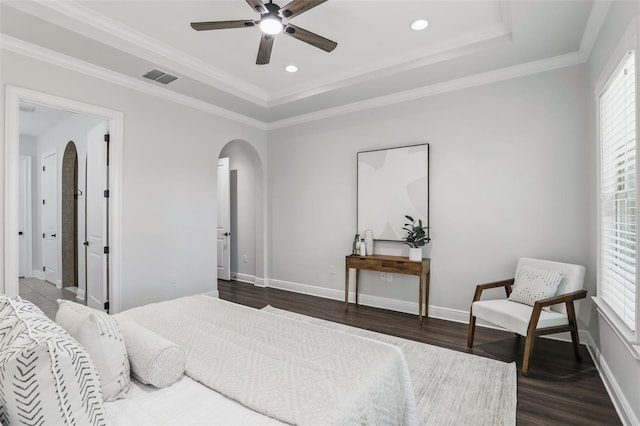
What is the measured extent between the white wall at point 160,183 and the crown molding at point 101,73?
2.0 inches

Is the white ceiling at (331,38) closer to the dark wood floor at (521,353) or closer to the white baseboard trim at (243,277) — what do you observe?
the dark wood floor at (521,353)

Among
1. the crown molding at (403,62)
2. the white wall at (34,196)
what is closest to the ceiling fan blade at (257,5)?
the crown molding at (403,62)

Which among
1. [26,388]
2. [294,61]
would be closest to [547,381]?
[26,388]

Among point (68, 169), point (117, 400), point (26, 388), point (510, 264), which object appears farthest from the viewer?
point (68, 169)

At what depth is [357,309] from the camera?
166 inches

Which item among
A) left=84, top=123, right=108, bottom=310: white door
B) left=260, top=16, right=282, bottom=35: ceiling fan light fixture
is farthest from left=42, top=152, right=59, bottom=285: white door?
left=260, top=16, right=282, bottom=35: ceiling fan light fixture

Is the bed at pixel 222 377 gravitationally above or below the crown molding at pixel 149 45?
below

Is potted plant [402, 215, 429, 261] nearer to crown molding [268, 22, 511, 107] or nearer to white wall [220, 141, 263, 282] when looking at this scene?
crown molding [268, 22, 511, 107]

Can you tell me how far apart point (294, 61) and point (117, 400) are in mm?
3312

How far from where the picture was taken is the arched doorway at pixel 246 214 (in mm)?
5445

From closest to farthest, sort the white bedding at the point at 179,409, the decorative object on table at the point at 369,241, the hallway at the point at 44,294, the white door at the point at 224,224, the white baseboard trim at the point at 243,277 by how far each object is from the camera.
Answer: the white bedding at the point at 179,409 < the decorative object on table at the point at 369,241 < the hallway at the point at 44,294 < the white baseboard trim at the point at 243,277 < the white door at the point at 224,224

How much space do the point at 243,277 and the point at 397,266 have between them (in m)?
3.12

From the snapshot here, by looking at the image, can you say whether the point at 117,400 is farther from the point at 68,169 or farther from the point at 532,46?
the point at 68,169

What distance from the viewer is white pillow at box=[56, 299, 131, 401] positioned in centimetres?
124
